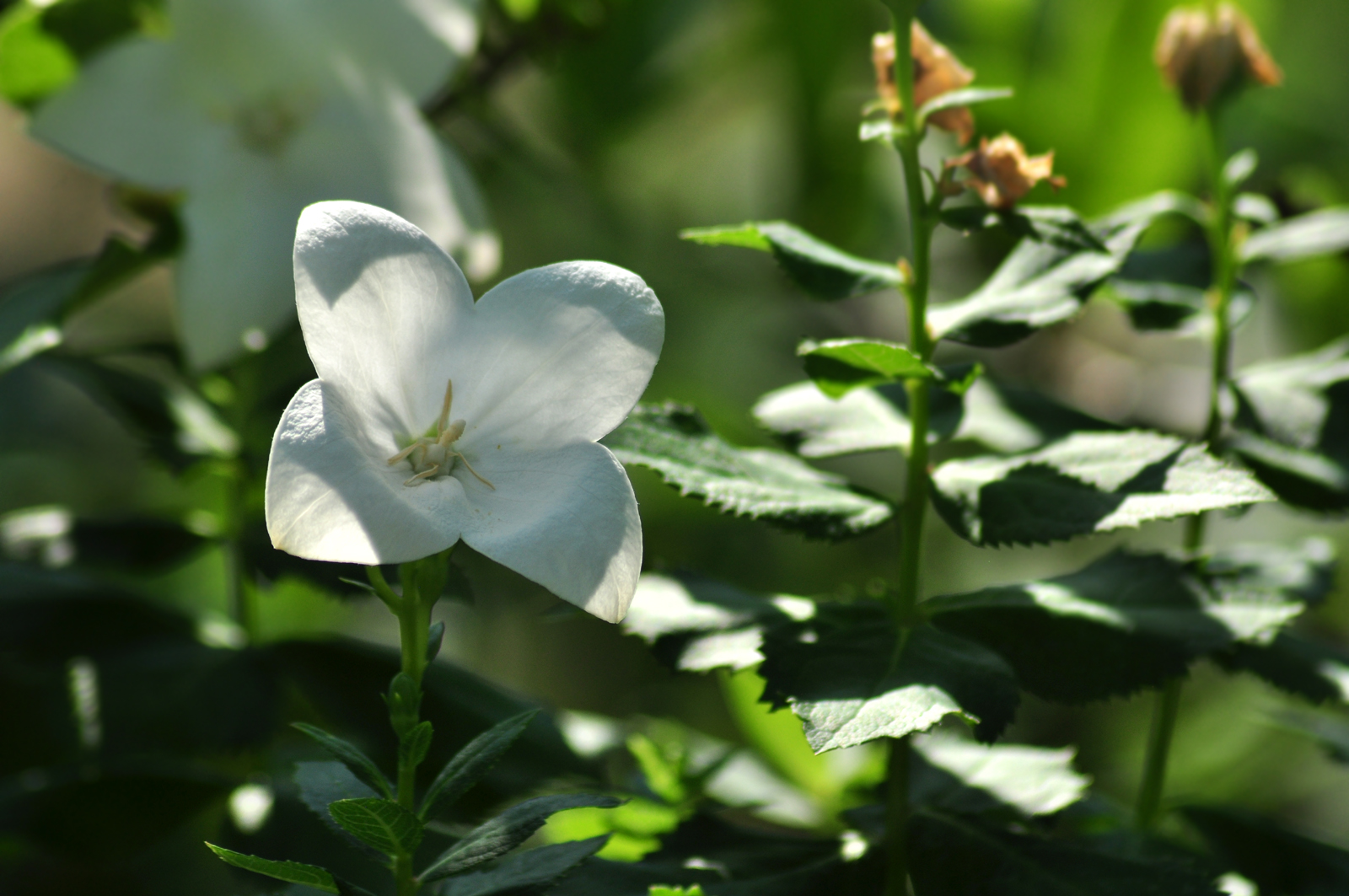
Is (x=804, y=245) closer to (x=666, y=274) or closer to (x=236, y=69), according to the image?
(x=236, y=69)

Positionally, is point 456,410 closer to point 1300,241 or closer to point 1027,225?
point 1027,225

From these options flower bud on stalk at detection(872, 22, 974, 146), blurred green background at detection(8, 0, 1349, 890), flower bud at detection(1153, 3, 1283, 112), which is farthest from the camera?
blurred green background at detection(8, 0, 1349, 890)

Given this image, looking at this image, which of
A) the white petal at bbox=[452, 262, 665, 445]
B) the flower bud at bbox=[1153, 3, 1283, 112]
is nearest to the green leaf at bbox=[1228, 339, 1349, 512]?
the flower bud at bbox=[1153, 3, 1283, 112]

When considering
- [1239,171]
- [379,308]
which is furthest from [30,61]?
[1239,171]

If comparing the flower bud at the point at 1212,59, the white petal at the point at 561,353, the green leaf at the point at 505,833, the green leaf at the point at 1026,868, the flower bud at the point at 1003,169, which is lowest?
the green leaf at the point at 1026,868

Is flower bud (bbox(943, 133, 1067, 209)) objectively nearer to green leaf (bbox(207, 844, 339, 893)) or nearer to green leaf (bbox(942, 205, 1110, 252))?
green leaf (bbox(942, 205, 1110, 252))

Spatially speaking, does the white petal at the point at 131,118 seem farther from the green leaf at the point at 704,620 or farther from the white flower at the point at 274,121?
the green leaf at the point at 704,620

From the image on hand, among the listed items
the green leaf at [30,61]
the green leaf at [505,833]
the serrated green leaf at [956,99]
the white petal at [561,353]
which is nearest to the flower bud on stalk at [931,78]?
the serrated green leaf at [956,99]
